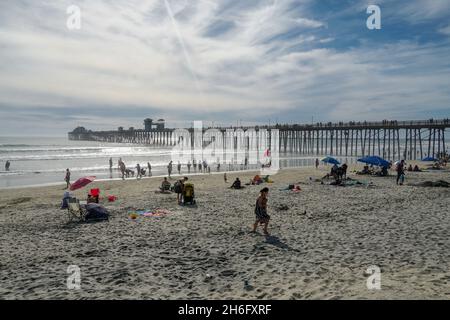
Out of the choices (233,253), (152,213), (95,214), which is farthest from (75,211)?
(233,253)

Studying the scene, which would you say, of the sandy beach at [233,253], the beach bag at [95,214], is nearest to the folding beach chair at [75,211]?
the beach bag at [95,214]

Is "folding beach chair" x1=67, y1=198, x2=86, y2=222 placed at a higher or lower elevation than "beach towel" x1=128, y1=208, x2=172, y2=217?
higher

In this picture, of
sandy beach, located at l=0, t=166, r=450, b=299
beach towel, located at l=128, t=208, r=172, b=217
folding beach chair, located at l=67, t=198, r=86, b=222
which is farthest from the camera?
beach towel, located at l=128, t=208, r=172, b=217

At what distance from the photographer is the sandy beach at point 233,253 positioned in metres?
5.18

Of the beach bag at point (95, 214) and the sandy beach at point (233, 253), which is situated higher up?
the beach bag at point (95, 214)

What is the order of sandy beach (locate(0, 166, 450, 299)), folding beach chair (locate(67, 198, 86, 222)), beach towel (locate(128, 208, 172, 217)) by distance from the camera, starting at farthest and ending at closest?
beach towel (locate(128, 208, 172, 217)) < folding beach chair (locate(67, 198, 86, 222)) < sandy beach (locate(0, 166, 450, 299))

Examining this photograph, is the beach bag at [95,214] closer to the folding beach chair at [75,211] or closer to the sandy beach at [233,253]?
the folding beach chair at [75,211]

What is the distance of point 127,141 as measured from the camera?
133125mm

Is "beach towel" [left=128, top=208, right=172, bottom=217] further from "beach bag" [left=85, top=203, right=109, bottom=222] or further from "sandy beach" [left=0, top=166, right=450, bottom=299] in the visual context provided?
"beach bag" [left=85, top=203, right=109, bottom=222]

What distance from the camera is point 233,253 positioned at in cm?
703

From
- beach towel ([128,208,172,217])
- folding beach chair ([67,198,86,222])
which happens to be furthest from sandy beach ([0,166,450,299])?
folding beach chair ([67,198,86,222])

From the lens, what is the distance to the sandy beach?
5180 millimetres

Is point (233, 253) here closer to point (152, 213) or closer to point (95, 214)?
point (152, 213)
